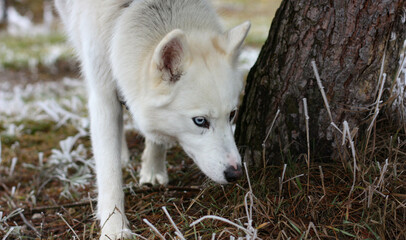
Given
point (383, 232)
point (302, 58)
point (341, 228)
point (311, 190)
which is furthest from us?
point (302, 58)

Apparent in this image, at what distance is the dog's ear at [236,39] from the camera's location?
2414 millimetres

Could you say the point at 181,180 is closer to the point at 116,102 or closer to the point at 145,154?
the point at 145,154

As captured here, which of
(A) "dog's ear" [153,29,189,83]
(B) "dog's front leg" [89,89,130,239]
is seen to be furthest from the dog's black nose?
(B) "dog's front leg" [89,89,130,239]

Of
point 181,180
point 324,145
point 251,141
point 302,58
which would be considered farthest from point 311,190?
point 181,180

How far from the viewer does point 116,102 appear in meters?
2.78

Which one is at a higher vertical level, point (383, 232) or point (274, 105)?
point (274, 105)

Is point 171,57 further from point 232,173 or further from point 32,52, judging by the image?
point 32,52

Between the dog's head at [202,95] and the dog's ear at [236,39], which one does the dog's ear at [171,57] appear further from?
the dog's ear at [236,39]

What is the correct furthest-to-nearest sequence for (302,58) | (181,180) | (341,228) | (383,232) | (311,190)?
1. (181,180)
2. (302,58)
3. (311,190)
4. (341,228)
5. (383,232)

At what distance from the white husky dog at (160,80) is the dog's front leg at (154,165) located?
648mm

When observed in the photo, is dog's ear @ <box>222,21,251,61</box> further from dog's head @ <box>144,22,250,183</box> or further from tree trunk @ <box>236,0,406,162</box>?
tree trunk @ <box>236,0,406,162</box>

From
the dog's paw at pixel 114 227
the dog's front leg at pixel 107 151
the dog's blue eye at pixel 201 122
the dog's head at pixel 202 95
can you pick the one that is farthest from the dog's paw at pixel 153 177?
the dog's blue eye at pixel 201 122

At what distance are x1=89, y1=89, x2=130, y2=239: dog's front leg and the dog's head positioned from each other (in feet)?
1.31

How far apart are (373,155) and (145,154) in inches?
74.2
